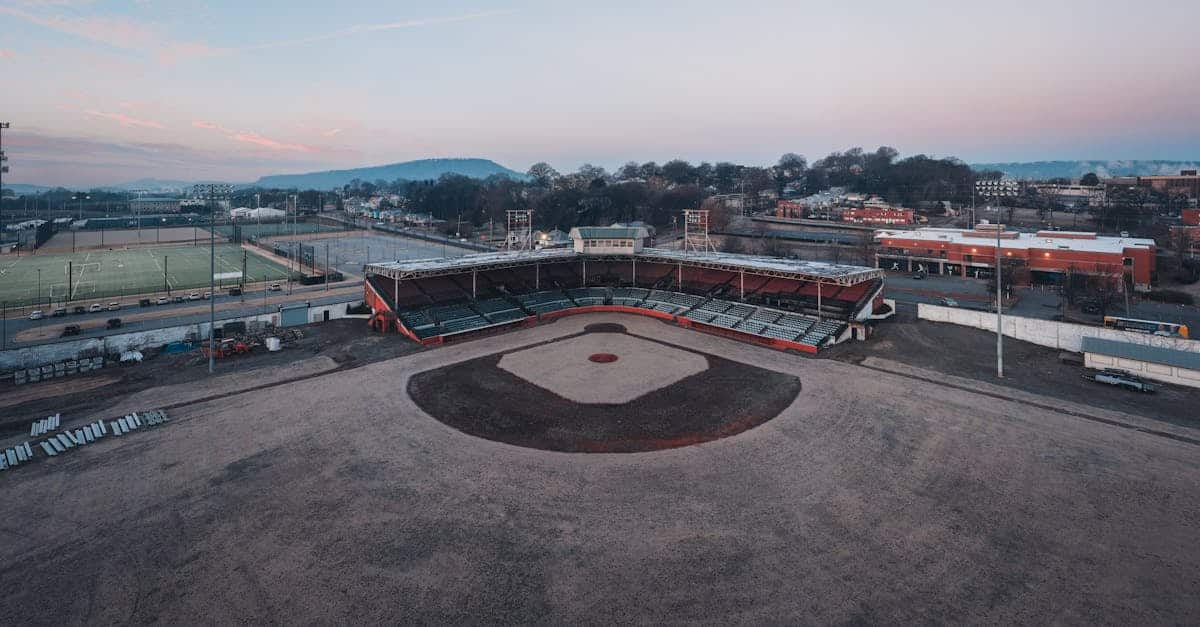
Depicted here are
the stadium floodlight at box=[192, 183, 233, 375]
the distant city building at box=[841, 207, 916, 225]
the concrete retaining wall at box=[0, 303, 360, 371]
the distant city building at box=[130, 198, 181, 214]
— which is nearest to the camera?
the concrete retaining wall at box=[0, 303, 360, 371]

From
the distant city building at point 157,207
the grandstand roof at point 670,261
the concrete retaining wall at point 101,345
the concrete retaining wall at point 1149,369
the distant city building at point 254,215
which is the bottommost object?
the concrete retaining wall at point 1149,369

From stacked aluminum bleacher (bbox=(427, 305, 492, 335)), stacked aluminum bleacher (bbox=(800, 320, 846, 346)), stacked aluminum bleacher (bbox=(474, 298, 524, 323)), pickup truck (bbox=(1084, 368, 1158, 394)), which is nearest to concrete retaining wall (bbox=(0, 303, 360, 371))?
stacked aluminum bleacher (bbox=(427, 305, 492, 335))

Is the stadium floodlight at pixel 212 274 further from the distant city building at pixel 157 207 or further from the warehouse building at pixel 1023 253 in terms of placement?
the distant city building at pixel 157 207

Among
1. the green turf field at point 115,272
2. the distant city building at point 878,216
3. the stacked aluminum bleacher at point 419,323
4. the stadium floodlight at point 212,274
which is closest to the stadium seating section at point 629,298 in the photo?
the stacked aluminum bleacher at point 419,323

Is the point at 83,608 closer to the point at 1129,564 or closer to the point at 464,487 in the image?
the point at 464,487

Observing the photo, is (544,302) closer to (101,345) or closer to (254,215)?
(101,345)

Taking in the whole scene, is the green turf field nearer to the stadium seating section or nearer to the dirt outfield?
the stadium seating section

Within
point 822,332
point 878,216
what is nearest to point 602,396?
point 822,332
